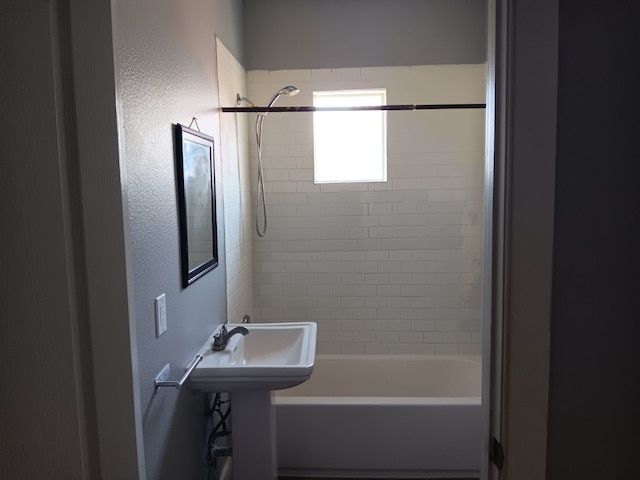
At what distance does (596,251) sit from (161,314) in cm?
133

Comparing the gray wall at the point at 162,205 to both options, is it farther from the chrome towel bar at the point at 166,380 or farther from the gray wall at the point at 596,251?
the gray wall at the point at 596,251

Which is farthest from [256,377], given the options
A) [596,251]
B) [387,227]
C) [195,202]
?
[387,227]

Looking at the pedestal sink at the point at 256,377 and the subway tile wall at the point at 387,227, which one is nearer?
the pedestal sink at the point at 256,377

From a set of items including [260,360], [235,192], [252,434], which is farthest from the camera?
[235,192]

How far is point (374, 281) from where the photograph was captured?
3465 mm

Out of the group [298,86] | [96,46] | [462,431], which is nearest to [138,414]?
[96,46]

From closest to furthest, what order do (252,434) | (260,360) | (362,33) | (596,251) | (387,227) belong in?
(596,251) < (252,434) < (260,360) < (362,33) < (387,227)

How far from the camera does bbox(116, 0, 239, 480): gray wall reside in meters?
1.38

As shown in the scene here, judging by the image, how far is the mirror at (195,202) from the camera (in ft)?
5.76

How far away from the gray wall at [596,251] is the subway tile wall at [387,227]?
250 cm

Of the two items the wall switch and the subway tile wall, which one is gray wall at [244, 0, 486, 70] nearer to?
the subway tile wall

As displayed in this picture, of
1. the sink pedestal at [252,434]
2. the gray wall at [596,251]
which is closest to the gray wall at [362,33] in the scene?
the sink pedestal at [252,434]

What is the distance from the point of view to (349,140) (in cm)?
351

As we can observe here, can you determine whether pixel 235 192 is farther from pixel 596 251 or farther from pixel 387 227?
pixel 596 251
